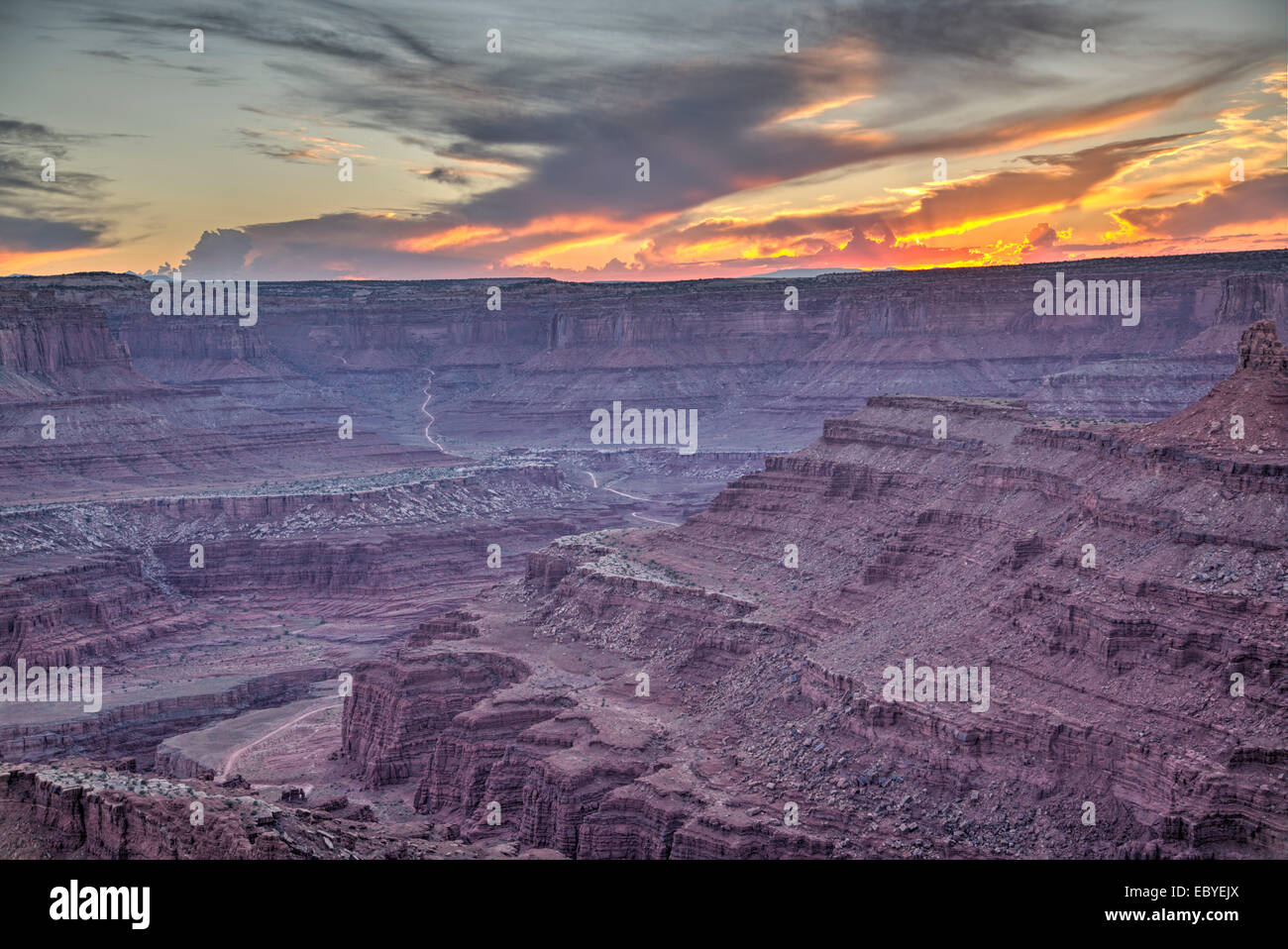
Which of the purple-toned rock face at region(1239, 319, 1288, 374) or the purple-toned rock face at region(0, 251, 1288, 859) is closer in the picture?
the purple-toned rock face at region(0, 251, 1288, 859)

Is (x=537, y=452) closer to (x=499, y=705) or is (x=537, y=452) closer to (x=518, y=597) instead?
(x=518, y=597)

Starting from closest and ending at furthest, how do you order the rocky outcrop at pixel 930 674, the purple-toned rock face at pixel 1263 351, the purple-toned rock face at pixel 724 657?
the purple-toned rock face at pixel 724 657 → the rocky outcrop at pixel 930 674 → the purple-toned rock face at pixel 1263 351

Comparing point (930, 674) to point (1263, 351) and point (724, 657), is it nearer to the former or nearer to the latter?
point (724, 657)

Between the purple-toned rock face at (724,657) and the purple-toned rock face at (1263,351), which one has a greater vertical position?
the purple-toned rock face at (1263,351)

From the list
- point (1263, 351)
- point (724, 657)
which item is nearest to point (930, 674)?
point (724, 657)

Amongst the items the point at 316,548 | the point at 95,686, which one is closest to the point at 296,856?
the point at 95,686

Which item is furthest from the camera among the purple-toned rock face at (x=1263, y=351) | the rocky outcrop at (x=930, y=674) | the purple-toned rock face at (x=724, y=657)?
the purple-toned rock face at (x=1263, y=351)

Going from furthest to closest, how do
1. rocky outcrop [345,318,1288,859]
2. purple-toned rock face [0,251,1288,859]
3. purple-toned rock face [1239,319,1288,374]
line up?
1. purple-toned rock face [1239,319,1288,374]
2. rocky outcrop [345,318,1288,859]
3. purple-toned rock face [0,251,1288,859]

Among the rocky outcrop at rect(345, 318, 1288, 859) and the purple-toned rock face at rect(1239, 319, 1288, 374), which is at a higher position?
the purple-toned rock face at rect(1239, 319, 1288, 374)

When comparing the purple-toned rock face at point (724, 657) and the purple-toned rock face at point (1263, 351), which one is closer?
the purple-toned rock face at point (724, 657)

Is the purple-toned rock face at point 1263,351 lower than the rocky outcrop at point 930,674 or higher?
Result: higher

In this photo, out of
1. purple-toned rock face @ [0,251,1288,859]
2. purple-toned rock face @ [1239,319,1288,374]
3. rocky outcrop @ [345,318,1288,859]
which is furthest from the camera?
purple-toned rock face @ [1239,319,1288,374]
